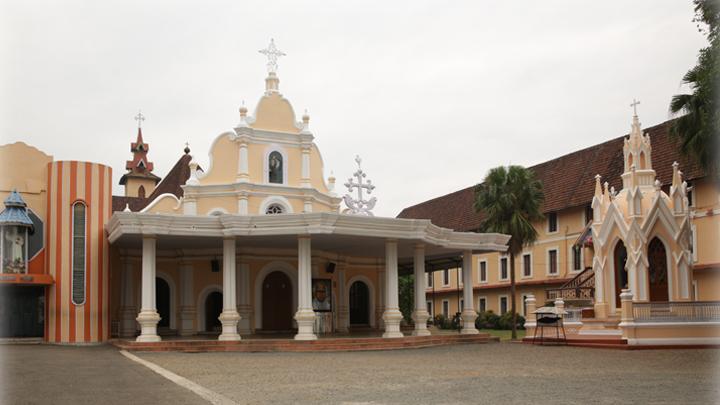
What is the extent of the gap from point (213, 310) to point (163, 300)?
1.98 metres

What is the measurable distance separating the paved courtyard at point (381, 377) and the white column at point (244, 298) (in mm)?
7236

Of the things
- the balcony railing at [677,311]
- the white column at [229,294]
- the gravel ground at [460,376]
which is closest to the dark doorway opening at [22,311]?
the white column at [229,294]

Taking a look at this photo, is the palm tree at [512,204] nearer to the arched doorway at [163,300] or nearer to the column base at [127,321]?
the arched doorway at [163,300]

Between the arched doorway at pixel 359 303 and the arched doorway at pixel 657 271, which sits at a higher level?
the arched doorway at pixel 657 271

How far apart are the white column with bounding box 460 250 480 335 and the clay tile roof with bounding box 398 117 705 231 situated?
1315cm

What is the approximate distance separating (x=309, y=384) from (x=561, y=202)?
3534 cm

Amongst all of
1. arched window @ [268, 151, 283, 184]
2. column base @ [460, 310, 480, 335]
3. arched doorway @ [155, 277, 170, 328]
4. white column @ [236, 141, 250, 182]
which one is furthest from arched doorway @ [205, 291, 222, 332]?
column base @ [460, 310, 480, 335]

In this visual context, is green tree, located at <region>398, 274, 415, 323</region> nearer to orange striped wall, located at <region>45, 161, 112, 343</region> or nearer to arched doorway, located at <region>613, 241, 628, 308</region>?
→ arched doorway, located at <region>613, 241, 628, 308</region>

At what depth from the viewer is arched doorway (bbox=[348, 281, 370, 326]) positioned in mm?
34562

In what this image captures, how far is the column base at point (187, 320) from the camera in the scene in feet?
98.1

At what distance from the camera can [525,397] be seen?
11.7m

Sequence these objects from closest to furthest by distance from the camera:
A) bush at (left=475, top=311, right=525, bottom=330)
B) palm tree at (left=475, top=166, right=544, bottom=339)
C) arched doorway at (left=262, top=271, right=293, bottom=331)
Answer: arched doorway at (left=262, top=271, right=293, bottom=331)
palm tree at (left=475, top=166, right=544, bottom=339)
bush at (left=475, top=311, right=525, bottom=330)

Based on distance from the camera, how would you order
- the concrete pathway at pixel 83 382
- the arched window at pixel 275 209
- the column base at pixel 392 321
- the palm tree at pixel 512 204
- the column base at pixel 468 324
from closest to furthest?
1. the concrete pathway at pixel 83 382
2. the column base at pixel 392 321
3. the column base at pixel 468 324
4. the arched window at pixel 275 209
5. the palm tree at pixel 512 204

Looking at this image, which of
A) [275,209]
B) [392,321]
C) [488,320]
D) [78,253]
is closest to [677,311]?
[392,321]
